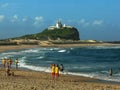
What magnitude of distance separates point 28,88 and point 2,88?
150 cm

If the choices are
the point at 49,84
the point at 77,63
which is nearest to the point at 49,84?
the point at 49,84

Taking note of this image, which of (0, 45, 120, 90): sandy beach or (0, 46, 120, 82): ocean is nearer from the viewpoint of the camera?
(0, 45, 120, 90): sandy beach

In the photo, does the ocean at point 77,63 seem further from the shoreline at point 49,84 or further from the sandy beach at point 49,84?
the shoreline at point 49,84

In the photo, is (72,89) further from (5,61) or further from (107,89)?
(5,61)

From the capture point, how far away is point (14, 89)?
68.1ft

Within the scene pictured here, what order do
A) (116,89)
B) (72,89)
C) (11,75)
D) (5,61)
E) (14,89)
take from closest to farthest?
(14,89), (72,89), (116,89), (11,75), (5,61)

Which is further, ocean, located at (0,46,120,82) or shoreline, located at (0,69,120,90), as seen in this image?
ocean, located at (0,46,120,82)

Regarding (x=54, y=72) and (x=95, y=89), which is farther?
(x=54, y=72)

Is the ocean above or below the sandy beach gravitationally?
below

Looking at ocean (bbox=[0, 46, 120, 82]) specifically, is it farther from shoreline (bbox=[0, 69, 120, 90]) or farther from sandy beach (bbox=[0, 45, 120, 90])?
shoreline (bbox=[0, 69, 120, 90])

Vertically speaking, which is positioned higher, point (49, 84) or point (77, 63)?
point (49, 84)

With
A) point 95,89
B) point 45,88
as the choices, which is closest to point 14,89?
point 45,88

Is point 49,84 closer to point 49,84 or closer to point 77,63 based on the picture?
point 49,84

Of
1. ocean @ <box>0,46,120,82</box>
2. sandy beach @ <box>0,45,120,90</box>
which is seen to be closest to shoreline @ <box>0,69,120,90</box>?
sandy beach @ <box>0,45,120,90</box>
